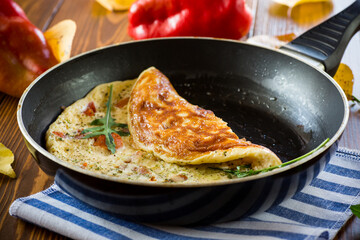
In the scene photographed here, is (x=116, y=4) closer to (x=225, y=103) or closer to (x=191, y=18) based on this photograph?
(x=191, y=18)

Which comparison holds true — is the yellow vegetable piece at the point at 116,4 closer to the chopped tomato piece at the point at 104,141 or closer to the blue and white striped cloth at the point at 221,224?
the chopped tomato piece at the point at 104,141

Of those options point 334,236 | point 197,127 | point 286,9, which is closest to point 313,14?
point 286,9

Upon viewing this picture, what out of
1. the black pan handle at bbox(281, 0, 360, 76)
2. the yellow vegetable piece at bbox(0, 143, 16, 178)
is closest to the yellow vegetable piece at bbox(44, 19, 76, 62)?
the yellow vegetable piece at bbox(0, 143, 16, 178)

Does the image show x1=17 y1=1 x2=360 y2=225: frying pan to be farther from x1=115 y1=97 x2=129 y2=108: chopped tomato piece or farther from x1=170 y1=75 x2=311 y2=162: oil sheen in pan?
x1=115 y1=97 x2=129 y2=108: chopped tomato piece

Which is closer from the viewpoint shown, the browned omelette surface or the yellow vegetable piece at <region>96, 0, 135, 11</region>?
the browned omelette surface

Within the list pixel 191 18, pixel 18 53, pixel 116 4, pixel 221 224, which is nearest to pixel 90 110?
pixel 18 53

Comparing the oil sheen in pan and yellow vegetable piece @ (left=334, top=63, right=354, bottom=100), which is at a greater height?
yellow vegetable piece @ (left=334, top=63, right=354, bottom=100)

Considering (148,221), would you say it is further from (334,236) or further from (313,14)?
(313,14)
